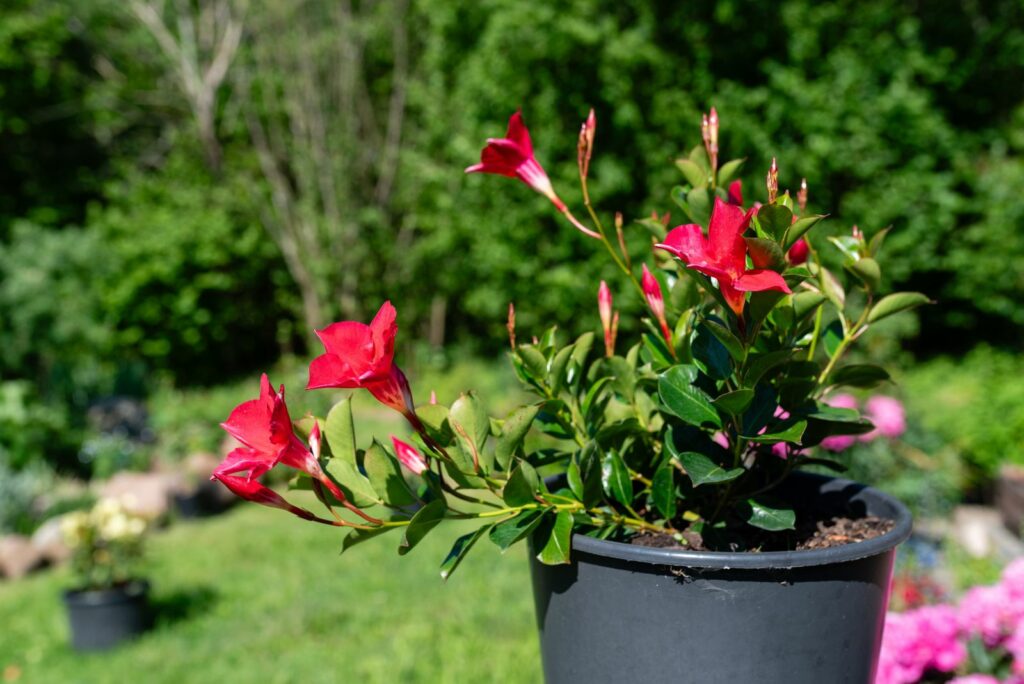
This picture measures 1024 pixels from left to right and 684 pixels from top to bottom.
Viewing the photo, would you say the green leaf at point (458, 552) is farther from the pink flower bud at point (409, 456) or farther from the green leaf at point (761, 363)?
the green leaf at point (761, 363)

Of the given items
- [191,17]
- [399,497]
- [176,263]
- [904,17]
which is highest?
[191,17]

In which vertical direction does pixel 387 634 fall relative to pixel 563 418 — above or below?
below

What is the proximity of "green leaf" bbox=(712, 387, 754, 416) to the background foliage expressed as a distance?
405cm

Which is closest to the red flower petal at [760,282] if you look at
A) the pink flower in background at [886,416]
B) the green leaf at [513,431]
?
the green leaf at [513,431]

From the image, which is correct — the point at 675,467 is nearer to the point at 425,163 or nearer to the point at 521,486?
the point at 521,486

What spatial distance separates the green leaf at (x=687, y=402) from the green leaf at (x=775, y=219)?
0.16 metres

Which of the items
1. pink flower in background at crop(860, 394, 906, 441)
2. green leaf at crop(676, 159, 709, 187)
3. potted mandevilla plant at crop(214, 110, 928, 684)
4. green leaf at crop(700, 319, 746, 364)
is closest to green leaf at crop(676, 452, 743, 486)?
potted mandevilla plant at crop(214, 110, 928, 684)

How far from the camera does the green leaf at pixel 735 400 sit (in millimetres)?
716

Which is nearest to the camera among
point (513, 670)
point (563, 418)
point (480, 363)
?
point (563, 418)

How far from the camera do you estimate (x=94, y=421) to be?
6473 millimetres

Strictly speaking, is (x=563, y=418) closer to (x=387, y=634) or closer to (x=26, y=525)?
(x=387, y=634)

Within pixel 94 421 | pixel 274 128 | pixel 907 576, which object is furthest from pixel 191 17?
pixel 907 576

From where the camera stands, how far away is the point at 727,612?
2.42 feet

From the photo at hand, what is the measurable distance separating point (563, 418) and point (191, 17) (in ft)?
30.8
